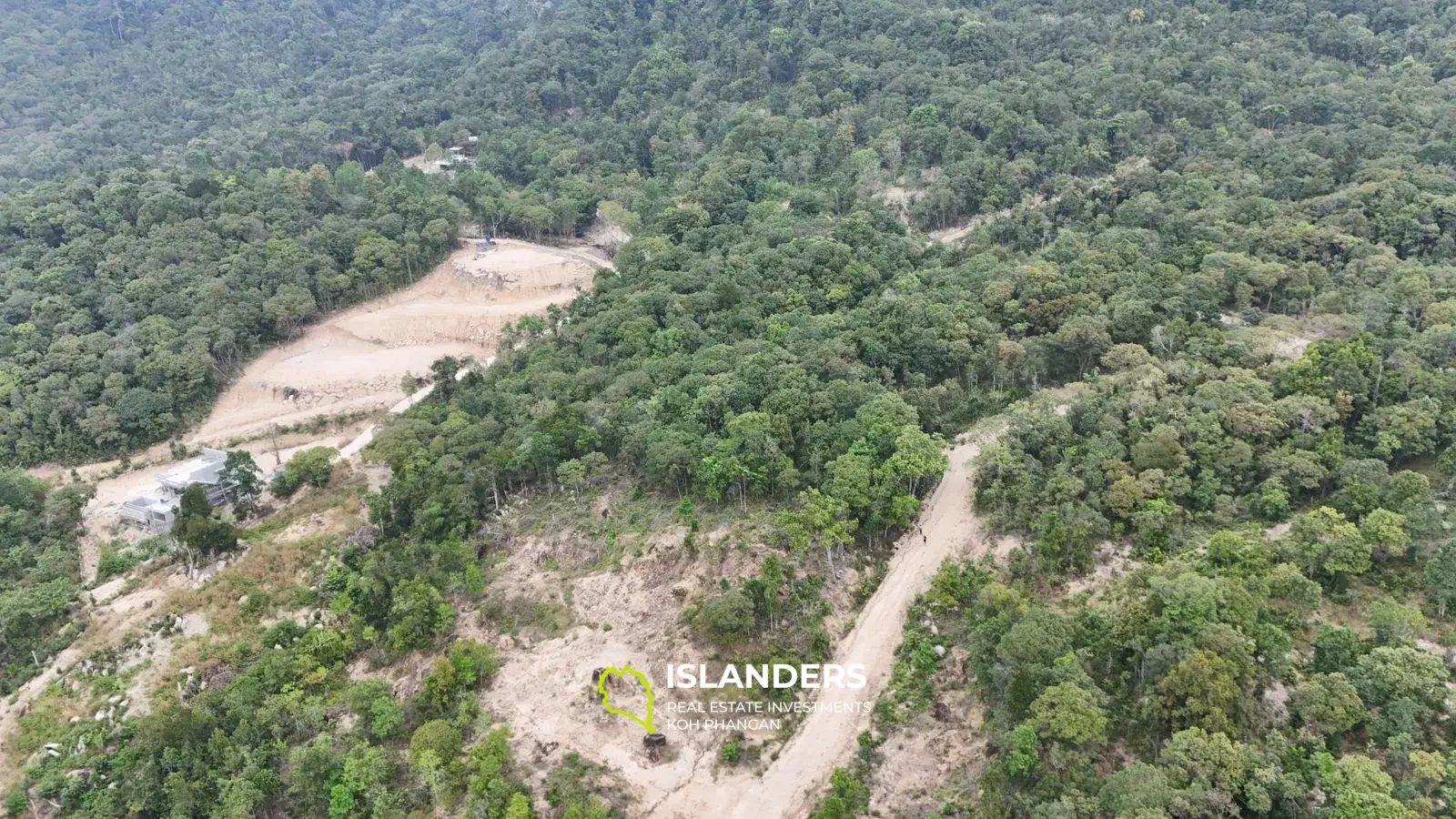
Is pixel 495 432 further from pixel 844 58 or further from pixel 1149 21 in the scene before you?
pixel 1149 21

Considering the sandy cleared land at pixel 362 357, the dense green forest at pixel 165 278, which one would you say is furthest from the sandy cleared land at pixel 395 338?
the dense green forest at pixel 165 278

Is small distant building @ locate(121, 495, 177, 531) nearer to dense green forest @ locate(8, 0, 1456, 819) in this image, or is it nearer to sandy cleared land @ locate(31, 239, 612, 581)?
sandy cleared land @ locate(31, 239, 612, 581)

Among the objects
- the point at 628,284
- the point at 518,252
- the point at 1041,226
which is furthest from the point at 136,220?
the point at 1041,226

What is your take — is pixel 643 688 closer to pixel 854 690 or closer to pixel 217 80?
pixel 854 690

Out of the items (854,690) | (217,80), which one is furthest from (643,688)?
(217,80)

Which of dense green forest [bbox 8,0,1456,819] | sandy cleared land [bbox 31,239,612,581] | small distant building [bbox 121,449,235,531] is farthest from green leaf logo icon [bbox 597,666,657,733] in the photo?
sandy cleared land [bbox 31,239,612,581]
